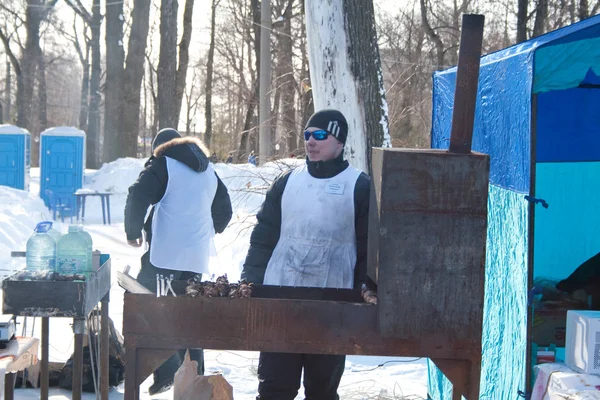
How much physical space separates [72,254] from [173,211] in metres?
1.17

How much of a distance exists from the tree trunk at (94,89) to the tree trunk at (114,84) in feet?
19.1

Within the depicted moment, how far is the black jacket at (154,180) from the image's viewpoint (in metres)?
4.95

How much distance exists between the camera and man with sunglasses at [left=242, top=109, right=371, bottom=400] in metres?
3.72

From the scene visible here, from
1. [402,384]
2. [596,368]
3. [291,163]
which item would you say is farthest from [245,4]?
[596,368]

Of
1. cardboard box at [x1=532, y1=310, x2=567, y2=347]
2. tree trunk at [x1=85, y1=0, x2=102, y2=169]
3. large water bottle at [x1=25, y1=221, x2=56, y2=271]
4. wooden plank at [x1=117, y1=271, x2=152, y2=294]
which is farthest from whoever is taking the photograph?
tree trunk at [x1=85, y1=0, x2=102, y2=169]

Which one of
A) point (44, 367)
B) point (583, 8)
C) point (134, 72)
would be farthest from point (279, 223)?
point (583, 8)

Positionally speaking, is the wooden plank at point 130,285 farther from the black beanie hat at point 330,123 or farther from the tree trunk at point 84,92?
the tree trunk at point 84,92

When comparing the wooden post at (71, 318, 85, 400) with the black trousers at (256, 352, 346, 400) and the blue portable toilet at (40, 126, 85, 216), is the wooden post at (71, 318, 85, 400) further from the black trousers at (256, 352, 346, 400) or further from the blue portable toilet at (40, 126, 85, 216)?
the blue portable toilet at (40, 126, 85, 216)

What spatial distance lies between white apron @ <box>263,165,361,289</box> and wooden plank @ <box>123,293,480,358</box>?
0.63 meters

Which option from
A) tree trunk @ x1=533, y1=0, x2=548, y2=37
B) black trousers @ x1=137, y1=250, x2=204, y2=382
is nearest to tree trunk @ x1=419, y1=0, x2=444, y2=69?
tree trunk @ x1=533, y1=0, x2=548, y2=37

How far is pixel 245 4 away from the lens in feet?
104

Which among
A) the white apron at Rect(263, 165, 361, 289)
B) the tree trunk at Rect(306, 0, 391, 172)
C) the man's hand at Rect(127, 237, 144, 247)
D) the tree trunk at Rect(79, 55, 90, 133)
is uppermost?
the tree trunk at Rect(79, 55, 90, 133)

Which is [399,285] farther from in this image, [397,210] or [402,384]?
[402,384]

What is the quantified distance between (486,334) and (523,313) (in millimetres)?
700
